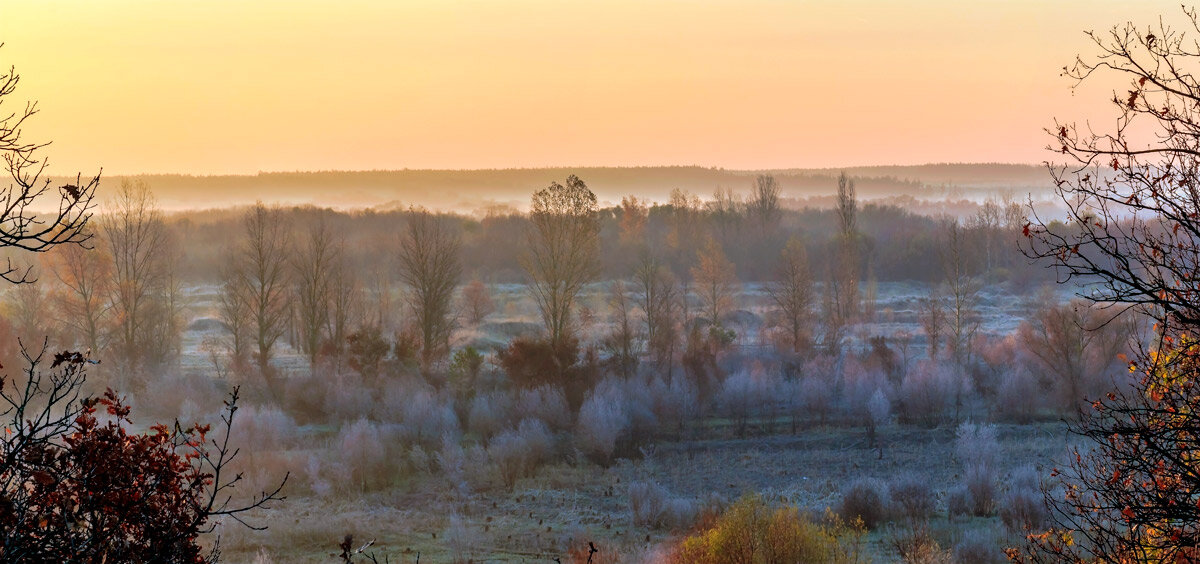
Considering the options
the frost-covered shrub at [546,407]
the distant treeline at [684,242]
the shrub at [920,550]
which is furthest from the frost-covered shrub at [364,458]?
the distant treeline at [684,242]

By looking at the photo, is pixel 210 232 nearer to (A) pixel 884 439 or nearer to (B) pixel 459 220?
(B) pixel 459 220

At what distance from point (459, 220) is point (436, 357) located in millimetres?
44868

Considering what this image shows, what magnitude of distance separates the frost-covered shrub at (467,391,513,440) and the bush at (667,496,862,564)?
580 inches

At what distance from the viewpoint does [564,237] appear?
40875mm

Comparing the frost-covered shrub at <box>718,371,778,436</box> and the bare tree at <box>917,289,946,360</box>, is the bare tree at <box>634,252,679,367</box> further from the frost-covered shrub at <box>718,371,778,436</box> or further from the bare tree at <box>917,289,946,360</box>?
the bare tree at <box>917,289,946,360</box>

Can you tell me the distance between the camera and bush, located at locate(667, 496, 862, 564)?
54.1 feet

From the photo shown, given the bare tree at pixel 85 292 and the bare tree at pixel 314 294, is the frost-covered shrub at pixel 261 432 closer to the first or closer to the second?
the bare tree at pixel 314 294

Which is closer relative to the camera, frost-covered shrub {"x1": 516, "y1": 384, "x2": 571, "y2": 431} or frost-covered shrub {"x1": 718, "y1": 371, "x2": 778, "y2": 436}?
frost-covered shrub {"x1": 516, "y1": 384, "x2": 571, "y2": 431}

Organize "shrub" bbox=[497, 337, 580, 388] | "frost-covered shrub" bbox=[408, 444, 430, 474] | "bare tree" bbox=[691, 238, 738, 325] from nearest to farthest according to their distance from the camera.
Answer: "frost-covered shrub" bbox=[408, 444, 430, 474] → "shrub" bbox=[497, 337, 580, 388] → "bare tree" bbox=[691, 238, 738, 325]

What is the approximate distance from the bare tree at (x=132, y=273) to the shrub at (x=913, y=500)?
89.0 feet

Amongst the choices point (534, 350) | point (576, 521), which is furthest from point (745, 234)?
point (576, 521)

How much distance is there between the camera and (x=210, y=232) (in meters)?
79.1

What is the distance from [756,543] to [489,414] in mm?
16655

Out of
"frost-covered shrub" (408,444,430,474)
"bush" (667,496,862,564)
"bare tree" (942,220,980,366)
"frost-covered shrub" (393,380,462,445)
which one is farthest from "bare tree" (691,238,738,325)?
"bush" (667,496,862,564)
